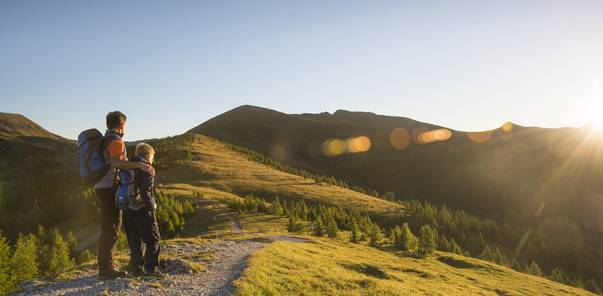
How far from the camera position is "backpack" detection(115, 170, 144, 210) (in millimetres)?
13078

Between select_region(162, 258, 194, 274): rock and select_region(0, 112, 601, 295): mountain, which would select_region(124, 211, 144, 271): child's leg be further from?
select_region(162, 258, 194, 274): rock

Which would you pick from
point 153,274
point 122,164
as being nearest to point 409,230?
point 153,274

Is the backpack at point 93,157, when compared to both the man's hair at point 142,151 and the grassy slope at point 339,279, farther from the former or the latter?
the grassy slope at point 339,279

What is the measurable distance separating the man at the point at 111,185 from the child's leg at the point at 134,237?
30 centimetres

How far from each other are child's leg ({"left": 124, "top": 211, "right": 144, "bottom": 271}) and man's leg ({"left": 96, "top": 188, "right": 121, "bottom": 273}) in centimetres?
31

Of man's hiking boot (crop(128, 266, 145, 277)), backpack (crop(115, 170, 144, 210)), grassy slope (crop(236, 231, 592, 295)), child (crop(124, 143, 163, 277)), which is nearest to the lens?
backpack (crop(115, 170, 144, 210))

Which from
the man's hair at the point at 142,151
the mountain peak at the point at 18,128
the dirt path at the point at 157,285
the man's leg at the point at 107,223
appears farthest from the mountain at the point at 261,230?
the mountain peak at the point at 18,128

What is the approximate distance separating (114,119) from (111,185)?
2.04m

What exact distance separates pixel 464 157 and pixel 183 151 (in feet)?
472

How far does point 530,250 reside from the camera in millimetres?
91625

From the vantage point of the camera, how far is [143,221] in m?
13.6

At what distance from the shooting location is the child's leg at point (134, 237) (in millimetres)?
13633

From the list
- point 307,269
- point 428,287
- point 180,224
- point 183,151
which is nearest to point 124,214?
point 307,269

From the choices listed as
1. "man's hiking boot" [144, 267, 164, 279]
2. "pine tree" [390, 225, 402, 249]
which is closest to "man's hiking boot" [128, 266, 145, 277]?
"man's hiking boot" [144, 267, 164, 279]
